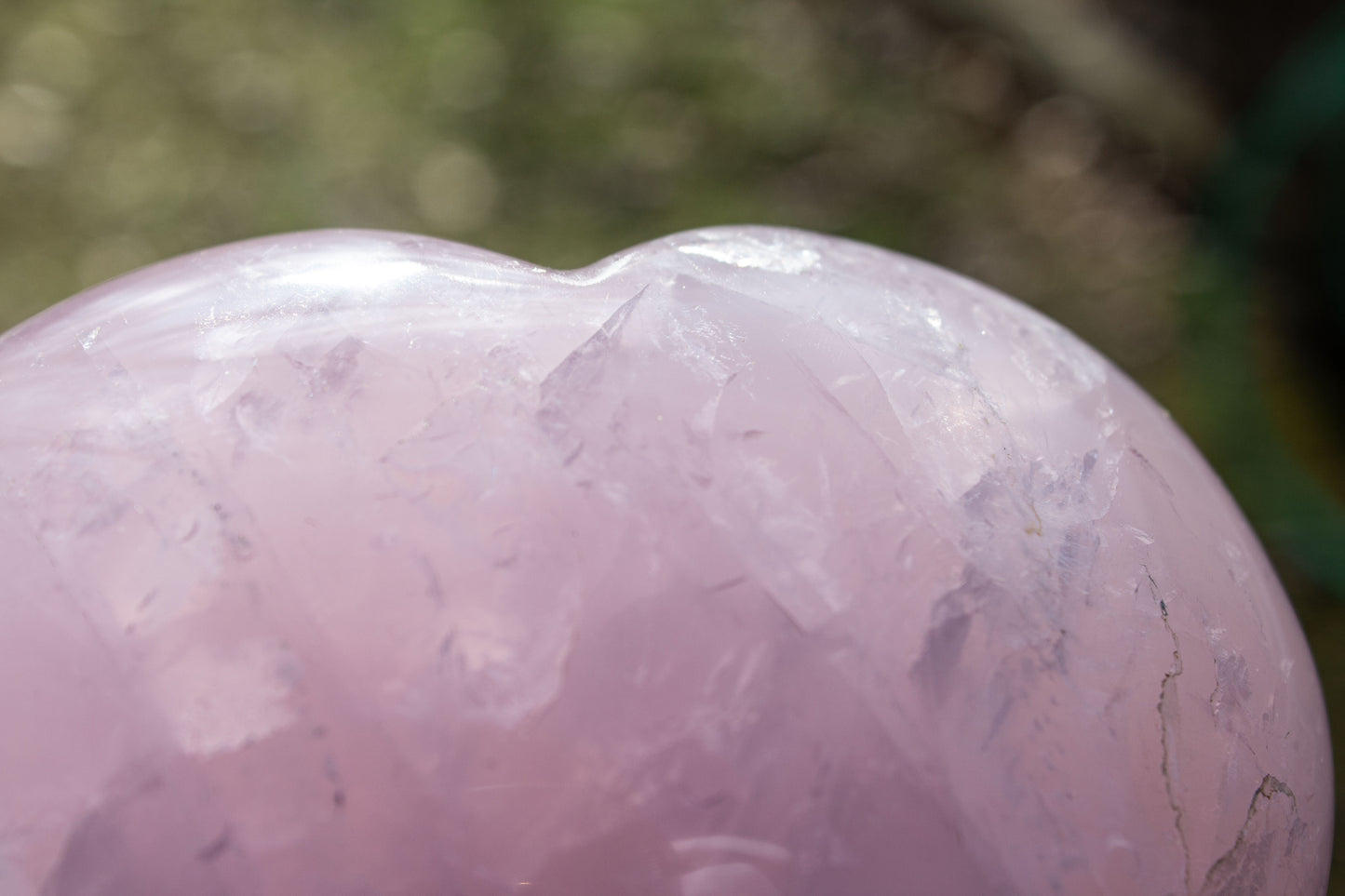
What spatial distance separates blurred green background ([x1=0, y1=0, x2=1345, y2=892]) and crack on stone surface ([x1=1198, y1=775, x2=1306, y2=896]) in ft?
2.97

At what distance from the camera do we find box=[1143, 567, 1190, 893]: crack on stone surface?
1.43ft

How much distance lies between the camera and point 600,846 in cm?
39

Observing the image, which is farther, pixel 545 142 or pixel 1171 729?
pixel 545 142

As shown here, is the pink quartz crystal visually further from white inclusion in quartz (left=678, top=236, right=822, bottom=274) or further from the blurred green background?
the blurred green background

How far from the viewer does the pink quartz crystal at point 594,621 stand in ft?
1.29

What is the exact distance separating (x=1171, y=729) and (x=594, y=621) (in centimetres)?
23

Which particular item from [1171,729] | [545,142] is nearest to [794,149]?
[545,142]

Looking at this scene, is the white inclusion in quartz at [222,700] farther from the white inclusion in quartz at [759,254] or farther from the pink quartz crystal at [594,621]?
the white inclusion in quartz at [759,254]

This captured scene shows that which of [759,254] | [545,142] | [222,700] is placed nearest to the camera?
[222,700]

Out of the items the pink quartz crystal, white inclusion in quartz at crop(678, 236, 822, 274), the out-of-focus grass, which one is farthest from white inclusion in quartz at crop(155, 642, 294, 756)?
the out-of-focus grass

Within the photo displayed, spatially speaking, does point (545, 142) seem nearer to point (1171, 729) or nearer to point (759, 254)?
point (759, 254)

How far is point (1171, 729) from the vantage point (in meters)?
0.44

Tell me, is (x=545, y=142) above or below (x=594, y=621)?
below

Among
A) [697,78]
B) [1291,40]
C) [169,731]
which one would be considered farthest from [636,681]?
[1291,40]
